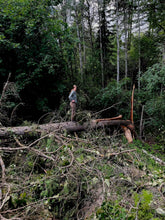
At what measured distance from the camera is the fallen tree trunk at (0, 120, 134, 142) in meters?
4.71

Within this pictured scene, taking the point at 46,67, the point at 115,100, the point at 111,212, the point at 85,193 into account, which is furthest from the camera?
the point at 115,100

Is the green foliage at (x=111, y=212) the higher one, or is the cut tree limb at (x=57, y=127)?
the cut tree limb at (x=57, y=127)

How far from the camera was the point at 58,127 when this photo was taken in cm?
498

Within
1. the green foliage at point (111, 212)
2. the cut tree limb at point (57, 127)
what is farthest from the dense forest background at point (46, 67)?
the green foliage at point (111, 212)

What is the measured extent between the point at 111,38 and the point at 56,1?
802 cm

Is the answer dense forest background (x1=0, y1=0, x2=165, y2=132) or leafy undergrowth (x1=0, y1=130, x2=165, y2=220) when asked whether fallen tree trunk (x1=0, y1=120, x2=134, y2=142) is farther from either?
leafy undergrowth (x1=0, y1=130, x2=165, y2=220)

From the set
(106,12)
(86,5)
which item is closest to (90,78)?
(106,12)

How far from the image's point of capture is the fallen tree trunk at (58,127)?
471cm

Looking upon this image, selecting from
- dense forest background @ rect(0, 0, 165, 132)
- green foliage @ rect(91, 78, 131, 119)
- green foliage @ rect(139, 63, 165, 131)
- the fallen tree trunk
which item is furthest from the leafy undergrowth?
green foliage @ rect(91, 78, 131, 119)

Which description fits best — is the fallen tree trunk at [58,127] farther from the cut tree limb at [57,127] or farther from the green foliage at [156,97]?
the green foliage at [156,97]

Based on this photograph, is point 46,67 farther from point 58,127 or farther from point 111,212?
point 111,212

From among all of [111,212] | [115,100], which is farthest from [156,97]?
[111,212]

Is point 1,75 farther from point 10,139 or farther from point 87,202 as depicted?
point 87,202

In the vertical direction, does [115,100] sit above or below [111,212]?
above
